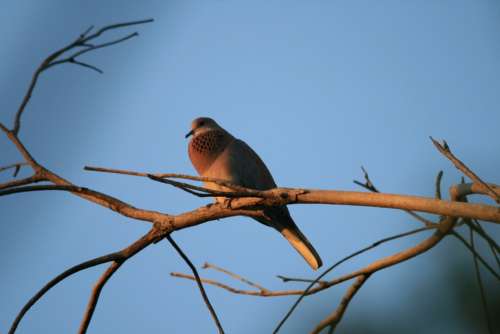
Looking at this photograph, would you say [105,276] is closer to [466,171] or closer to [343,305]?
[343,305]

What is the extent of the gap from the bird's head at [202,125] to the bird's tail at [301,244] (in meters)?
1.44

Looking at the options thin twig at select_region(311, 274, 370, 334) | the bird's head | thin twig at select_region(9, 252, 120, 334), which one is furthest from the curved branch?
the bird's head

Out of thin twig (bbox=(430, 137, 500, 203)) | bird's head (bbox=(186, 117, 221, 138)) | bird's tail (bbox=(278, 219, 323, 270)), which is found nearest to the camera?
thin twig (bbox=(430, 137, 500, 203))

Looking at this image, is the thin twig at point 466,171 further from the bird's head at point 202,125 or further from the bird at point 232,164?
the bird's head at point 202,125

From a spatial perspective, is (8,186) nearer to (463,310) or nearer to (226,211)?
(226,211)

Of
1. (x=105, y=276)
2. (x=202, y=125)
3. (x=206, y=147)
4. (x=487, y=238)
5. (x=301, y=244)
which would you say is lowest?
(x=301, y=244)

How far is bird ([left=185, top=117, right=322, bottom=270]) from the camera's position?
4.29 meters

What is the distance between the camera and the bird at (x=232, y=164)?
4.29 m

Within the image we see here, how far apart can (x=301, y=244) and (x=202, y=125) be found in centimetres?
184

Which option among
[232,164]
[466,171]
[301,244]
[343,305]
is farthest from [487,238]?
[232,164]

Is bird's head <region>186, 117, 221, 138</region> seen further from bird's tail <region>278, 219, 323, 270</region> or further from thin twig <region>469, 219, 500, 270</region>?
thin twig <region>469, 219, 500, 270</region>

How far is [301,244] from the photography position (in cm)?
411

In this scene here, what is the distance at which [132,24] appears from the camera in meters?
2.37

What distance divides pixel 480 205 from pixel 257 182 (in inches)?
123
